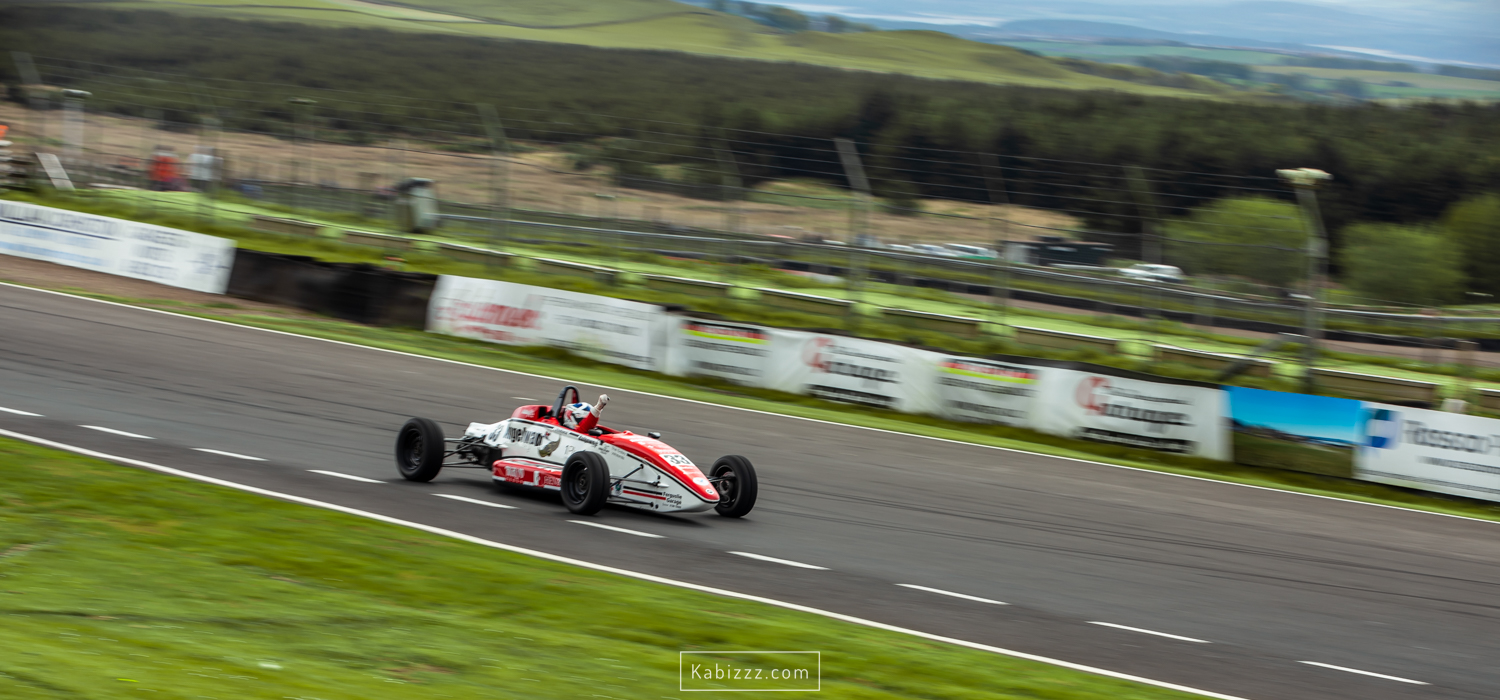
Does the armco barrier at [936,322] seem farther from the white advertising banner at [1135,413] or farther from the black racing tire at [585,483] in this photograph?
the black racing tire at [585,483]

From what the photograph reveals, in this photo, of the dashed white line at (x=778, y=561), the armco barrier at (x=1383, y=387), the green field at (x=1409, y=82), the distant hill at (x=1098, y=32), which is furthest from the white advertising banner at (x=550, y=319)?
the distant hill at (x=1098, y=32)

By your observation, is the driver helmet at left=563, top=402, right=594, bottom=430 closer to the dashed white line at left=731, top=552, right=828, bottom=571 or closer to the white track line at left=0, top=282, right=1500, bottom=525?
the dashed white line at left=731, top=552, right=828, bottom=571

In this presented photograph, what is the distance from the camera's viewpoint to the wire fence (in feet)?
62.3

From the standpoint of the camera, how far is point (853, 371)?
18.5m

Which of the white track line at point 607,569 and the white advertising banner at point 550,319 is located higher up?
the white advertising banner at point 550,319

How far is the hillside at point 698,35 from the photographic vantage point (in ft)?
299

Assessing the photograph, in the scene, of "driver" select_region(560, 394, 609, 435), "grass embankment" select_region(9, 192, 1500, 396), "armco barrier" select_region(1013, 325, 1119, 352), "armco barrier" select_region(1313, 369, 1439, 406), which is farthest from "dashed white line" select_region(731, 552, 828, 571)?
"armco barrier" select_region(1313, 369, 1439, 406)

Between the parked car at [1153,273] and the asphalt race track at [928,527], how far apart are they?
491 cm

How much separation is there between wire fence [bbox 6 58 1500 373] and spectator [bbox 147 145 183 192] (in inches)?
4.2

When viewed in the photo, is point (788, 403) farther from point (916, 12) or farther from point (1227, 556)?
point (916, 12)

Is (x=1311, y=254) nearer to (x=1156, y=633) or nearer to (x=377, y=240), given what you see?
(x=1156, y=633)

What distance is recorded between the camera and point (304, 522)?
29.8ft

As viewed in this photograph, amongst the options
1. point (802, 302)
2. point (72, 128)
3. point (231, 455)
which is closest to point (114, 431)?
point (231, 455)

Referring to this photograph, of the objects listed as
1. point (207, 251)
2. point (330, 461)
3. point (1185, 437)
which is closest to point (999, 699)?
point (330, 461)
